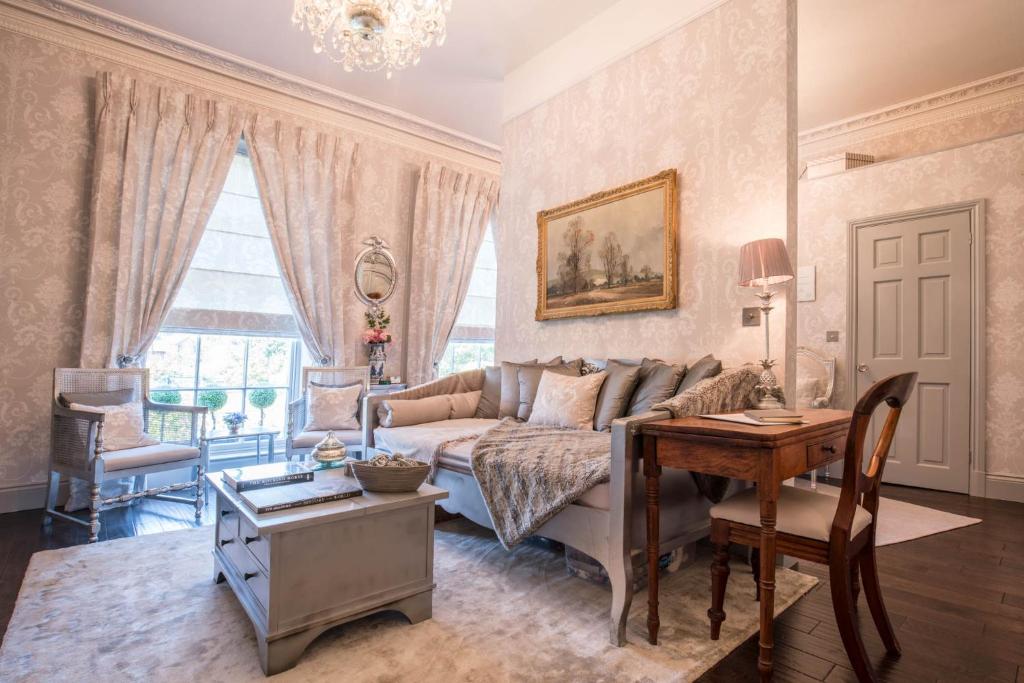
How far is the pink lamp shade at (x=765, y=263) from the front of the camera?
2484 mm

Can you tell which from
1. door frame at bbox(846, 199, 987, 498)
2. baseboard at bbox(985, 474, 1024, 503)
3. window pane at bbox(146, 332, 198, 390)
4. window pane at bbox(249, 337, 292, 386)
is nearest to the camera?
baseboard at bbox(985, 474, 1024, 503)

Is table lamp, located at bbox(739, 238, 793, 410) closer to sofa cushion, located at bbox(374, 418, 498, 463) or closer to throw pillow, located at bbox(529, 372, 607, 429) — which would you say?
throw pillow, located at bbox(529, 372, 607, 429)

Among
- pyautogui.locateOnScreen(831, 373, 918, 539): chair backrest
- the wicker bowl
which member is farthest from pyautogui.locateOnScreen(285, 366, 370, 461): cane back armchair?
pyautogui.locateOnScreen(831, 373, 918, 539): chair backrest

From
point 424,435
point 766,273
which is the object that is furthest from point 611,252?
point 424,435

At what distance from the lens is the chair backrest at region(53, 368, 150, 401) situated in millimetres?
3421

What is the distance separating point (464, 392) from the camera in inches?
161

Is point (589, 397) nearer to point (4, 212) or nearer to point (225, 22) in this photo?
point (225, 22)

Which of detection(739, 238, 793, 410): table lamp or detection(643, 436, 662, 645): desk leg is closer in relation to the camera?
detection(643, 436, 662, 645): desk leg

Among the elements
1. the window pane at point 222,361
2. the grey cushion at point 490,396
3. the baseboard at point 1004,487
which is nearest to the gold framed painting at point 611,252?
the grey cushion at point 490,396

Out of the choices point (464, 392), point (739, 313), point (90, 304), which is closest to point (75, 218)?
point (90, 304)

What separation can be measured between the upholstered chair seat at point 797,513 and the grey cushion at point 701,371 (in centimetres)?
80

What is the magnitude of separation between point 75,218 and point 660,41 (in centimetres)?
437

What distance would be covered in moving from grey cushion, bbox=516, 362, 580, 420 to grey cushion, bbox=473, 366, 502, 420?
1.06ft

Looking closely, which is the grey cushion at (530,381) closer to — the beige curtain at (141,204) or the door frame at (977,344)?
the beige curtain at (141,204)
